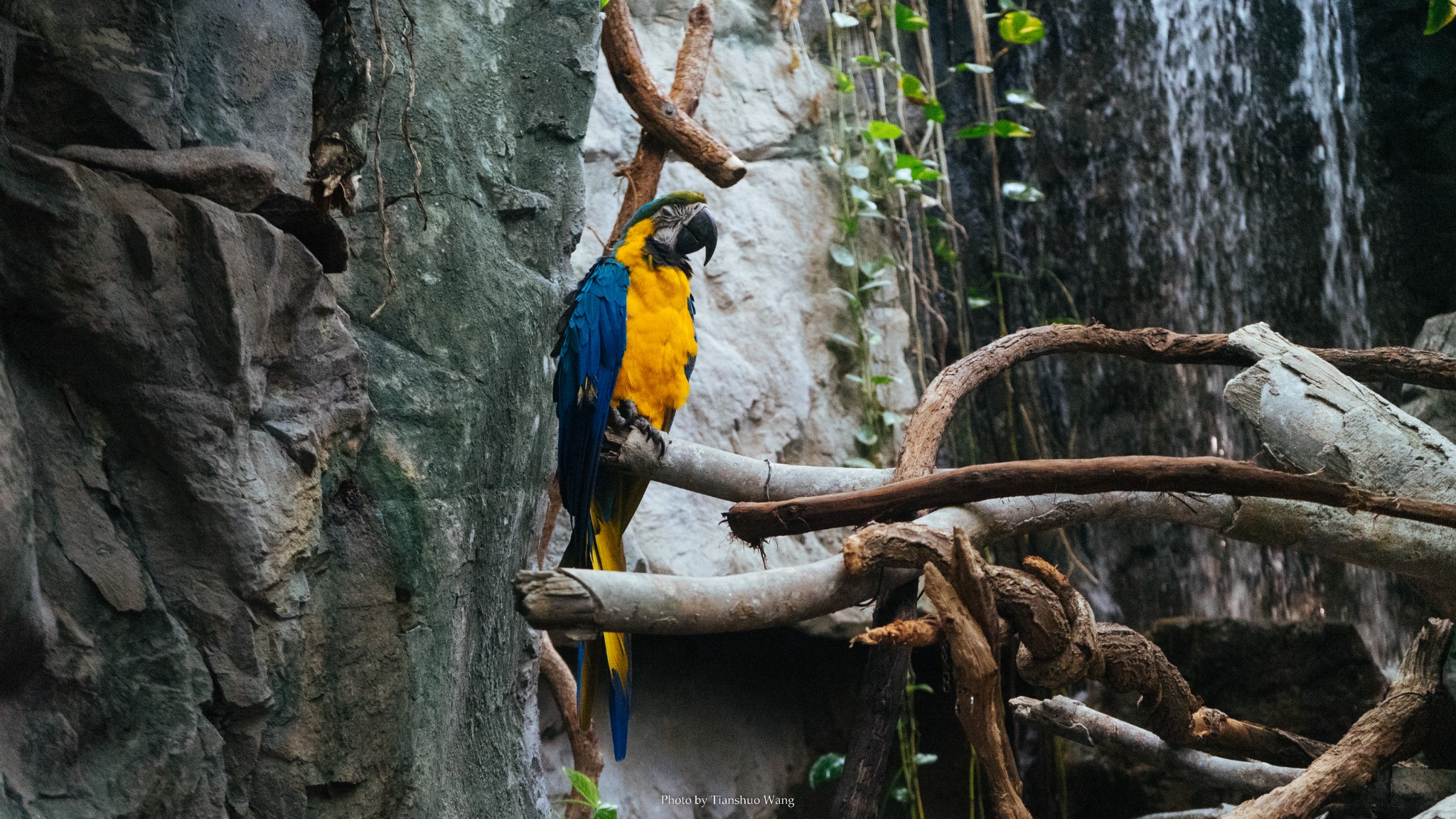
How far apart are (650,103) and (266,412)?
147 centimetres

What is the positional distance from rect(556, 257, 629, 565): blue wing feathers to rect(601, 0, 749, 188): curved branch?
48 cm

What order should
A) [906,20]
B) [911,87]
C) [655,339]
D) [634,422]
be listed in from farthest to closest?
[906,20]
[911,87]
[655,339]
[634,422]

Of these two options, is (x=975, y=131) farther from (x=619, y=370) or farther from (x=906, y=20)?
(x=619, y=370)

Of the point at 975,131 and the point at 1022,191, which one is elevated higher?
the point at 975,131

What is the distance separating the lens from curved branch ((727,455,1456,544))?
1735 mm

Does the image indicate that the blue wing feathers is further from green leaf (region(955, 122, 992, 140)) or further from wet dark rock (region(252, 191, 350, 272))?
green leaf (region(955, 122, 992, 140))

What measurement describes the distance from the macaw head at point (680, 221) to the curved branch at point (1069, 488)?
113 cm

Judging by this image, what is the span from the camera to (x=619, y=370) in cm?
248

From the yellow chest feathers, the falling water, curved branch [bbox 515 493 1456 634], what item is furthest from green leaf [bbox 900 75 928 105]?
curved branch [bbox 515 493 1456 634]

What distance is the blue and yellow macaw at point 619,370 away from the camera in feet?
7.40

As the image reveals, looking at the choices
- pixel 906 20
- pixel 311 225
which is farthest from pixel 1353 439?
pixel 906 20

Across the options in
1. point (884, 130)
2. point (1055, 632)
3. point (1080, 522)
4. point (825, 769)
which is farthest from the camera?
point (884, 130)


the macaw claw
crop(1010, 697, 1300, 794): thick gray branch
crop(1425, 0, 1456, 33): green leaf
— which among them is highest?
crop(1425, 0, 1456, 33): green leaf

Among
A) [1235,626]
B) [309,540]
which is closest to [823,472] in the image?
[309,540]
